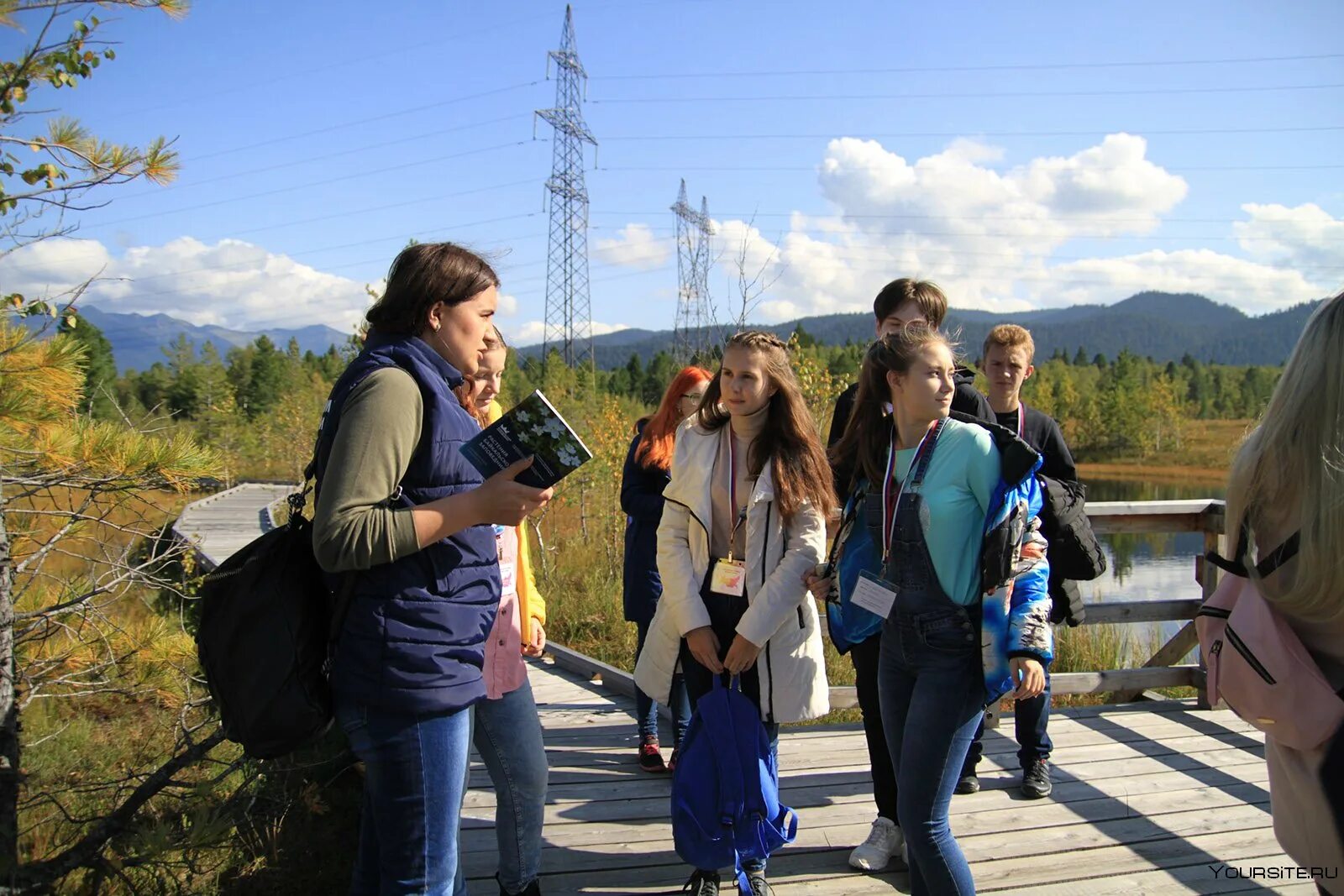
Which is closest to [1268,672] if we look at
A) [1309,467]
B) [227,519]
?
[1309,467]

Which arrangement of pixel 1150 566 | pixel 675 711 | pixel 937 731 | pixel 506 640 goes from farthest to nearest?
1. pixel 1150 566
2. pixel 675 711
3. pixel 506 640
4. pixel 937 731

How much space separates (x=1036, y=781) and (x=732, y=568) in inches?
69.4

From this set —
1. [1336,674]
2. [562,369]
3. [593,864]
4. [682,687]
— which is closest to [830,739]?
[682,687]

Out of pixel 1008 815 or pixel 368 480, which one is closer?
pixel 368 480

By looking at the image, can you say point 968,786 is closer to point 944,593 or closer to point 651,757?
point 651,757

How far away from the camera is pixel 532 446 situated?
168 cm

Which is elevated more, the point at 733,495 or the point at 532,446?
the point at 532,446

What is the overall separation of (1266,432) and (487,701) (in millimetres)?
1799

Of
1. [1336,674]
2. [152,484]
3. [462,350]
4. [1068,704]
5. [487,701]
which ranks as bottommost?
[1068,704]

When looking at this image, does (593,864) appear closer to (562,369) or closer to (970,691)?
(970,691)

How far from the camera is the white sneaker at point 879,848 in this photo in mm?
2867

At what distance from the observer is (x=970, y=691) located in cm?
214

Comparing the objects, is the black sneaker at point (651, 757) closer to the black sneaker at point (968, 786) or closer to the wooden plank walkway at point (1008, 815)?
the wooden plank walkway at point (1008, 815)

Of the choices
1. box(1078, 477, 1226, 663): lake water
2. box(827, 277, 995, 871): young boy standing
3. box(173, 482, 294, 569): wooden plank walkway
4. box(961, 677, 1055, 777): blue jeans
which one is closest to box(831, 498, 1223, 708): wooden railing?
box(961, 677, 1055, 777): blue jeans
